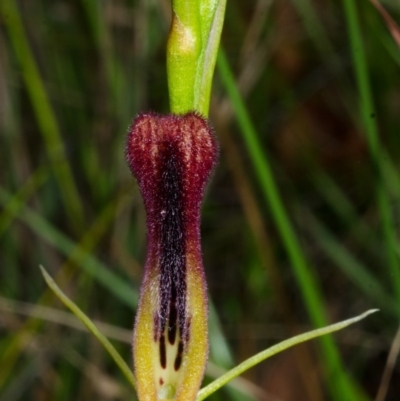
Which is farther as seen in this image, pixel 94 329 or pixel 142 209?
pixel 142 209

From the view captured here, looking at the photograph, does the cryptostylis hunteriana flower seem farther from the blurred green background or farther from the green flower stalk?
the blurred green background

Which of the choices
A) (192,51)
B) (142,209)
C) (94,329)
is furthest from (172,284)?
(142,209)

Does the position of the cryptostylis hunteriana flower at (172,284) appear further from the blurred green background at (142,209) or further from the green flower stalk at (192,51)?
the blurred green background at (142,209)

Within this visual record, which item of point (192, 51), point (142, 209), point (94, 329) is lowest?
point (94, 329)

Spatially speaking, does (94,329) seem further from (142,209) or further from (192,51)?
(142,209)

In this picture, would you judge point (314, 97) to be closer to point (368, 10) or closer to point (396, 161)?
point (396, 161)

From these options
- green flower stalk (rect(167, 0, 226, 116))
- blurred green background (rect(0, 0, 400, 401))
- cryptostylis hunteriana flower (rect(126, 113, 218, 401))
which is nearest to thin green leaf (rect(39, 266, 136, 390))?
cryptostylis hunteriana flower (rect(126, 113, 218, 401))
